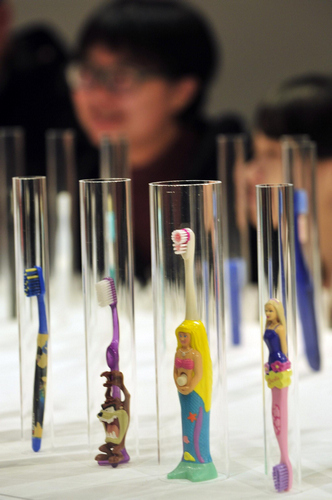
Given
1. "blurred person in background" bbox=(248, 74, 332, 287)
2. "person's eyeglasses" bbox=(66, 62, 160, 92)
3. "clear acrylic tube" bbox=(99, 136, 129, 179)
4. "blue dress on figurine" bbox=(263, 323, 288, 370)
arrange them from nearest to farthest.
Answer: "blue dress on figurine" bbox=(263, 323, 288, 370) → "clear acrylic tube" bbox=(99, 136, 129, 179) → "blurred person in background" bbox=(248, 74, 332, 287) → "person's eyeglasses" bbox=(66, 62, 160, 92)

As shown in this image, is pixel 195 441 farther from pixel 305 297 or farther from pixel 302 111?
pixel 302 111

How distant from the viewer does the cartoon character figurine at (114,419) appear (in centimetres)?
202

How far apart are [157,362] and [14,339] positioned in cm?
157

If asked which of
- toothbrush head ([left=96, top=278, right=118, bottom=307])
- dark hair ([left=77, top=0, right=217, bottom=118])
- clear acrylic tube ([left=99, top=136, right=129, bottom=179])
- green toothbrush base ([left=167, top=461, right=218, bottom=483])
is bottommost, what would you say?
green toothbrush base ([left=167, top=461, right=218, bottom=483])

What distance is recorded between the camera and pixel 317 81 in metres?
4.32

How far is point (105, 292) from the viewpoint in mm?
2025

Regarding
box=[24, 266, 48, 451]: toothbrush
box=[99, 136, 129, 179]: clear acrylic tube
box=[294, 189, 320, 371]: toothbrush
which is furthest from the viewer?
box=[99, 136, 129, 179]: clear acrylic tube

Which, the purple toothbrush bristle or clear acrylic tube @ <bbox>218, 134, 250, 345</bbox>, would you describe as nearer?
the purple toothbrush bristle

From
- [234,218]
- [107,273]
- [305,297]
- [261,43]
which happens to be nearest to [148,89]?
[261,43]

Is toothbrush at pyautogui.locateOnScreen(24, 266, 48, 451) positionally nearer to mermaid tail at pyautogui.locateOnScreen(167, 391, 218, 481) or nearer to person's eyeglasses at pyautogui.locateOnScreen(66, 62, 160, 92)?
mermaid tail at pyautogui.locateOnScreen(167, 391, 218, 481)

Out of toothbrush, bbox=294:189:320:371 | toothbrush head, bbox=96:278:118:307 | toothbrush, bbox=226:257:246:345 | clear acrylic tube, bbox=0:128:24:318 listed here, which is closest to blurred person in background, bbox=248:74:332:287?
toothbrush, bbox=226:257:246:345

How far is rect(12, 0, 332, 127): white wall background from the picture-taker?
4.33 m

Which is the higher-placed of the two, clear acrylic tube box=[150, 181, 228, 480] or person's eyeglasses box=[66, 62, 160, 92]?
person's eyeglasses box=[66, 62, 160, 92]

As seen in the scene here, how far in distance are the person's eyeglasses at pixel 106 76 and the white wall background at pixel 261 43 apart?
0.45 metres
